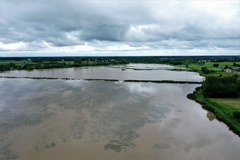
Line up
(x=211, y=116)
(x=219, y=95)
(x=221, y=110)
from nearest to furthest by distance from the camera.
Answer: (x=211, y=116)
(x=221, y=110)
(x=219, y=95)

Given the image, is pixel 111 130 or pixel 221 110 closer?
pixel 111 130

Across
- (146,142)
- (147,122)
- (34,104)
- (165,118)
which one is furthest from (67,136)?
(34,104)

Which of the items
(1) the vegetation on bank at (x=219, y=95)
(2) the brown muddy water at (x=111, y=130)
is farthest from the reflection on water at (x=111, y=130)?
(1) the vegetation on bank at (x=219, y=95)

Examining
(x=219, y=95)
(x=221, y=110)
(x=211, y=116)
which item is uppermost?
(x=219, y=95)

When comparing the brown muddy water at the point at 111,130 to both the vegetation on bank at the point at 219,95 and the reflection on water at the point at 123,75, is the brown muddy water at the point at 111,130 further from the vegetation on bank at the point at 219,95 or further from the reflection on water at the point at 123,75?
the reflection on water at the point at 123,75

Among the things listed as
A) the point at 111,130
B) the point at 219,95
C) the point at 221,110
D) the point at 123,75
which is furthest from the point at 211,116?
the point at 123,75

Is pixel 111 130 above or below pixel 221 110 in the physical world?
below

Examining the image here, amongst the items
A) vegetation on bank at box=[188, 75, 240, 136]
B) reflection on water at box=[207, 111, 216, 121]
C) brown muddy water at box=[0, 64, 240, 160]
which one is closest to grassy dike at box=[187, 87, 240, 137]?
vegetation on bank at box=[188, 75, 240, 136]

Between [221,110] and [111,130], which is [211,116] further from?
[111,130]
